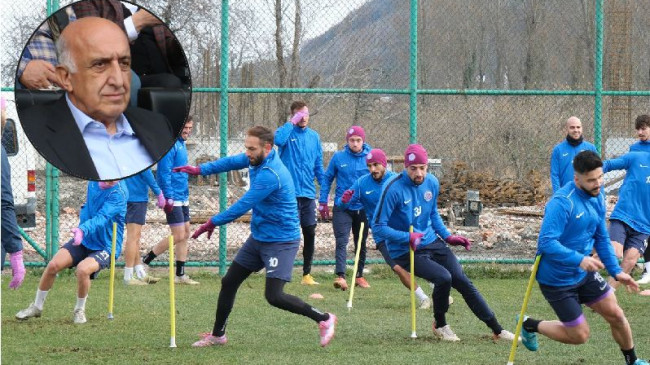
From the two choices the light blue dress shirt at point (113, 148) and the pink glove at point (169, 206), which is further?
the pink glove at point (169, 206)

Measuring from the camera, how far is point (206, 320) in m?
10.6

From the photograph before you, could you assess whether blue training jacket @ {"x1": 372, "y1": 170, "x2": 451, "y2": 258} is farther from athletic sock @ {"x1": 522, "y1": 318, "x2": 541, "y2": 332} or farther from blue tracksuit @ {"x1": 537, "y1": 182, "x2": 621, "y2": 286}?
blue tracksuit @ {"x1": 537, "y1": 182, "x2": 621, "y2": 286}

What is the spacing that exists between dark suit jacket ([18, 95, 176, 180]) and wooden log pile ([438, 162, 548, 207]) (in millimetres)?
12750

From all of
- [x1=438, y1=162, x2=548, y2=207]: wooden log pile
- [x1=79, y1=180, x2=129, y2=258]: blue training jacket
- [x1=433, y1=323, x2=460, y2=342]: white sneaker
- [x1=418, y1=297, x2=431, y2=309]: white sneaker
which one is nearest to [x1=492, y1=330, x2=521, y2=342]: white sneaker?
[x1=433, y1=323, x2=460, y2=342]: white sneaker

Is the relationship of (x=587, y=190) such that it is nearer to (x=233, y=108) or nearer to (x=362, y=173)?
(x=362, y=173)

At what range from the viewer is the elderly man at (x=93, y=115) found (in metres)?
4.84

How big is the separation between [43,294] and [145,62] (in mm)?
5822

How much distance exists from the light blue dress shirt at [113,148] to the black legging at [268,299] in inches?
162

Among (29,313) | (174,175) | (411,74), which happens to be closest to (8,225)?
(29,313)

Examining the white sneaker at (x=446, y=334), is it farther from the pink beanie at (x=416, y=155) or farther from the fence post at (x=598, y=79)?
the fence post at (x=598, y=79)

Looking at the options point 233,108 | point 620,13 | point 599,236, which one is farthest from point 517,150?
point 599,236

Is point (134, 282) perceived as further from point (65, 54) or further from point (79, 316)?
point (65, 54)

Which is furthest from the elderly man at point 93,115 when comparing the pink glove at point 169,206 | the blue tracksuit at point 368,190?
the pink glove at point 169,206

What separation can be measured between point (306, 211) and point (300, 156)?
28.6 inches
